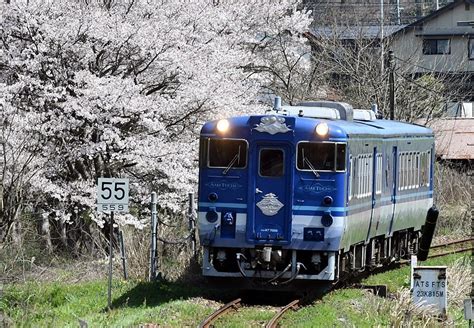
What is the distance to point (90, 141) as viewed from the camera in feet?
75.6

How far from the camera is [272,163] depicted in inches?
615

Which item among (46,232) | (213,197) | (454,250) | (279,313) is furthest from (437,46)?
(279,313)

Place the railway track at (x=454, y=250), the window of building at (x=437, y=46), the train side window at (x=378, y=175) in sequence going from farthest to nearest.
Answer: the window of building at (x=437, y=46)
the railway track at (x=454, y=250)
the train side window at (x=378, y=175)

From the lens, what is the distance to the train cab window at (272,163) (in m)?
15.6

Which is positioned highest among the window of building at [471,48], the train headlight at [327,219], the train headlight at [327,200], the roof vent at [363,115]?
the window of building at [471,48]

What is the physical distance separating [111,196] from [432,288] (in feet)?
15.0

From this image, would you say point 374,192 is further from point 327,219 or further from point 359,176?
point 327,219

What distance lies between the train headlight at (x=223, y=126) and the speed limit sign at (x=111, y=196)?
1.70 m

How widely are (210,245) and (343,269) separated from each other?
2.36 metres

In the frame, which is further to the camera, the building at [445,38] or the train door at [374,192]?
the building at [445,38]

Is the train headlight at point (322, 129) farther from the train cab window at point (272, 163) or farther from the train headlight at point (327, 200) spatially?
the train headlight at point (327, 200)

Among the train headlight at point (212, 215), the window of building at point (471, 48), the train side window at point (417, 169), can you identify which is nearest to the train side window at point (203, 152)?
the train headlight at point (212, 215)

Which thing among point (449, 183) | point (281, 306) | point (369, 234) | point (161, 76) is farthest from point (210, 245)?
point (449, 183)

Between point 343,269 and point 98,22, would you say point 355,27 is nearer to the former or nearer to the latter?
point 98,22
